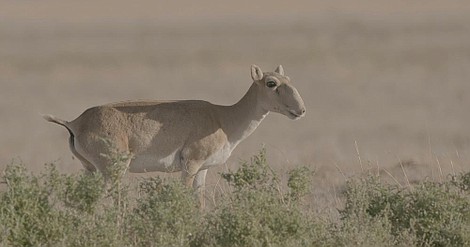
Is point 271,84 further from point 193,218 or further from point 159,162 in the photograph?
point 193,218

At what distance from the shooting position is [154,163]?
11758mm

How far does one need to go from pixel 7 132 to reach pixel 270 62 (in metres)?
16.5

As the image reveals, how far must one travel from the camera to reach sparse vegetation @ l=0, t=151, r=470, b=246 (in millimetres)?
9023

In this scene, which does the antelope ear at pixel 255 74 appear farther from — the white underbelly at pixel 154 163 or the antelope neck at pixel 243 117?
the white underbelly at pixel 154 163

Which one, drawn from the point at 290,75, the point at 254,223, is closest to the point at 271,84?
the point at 254,223

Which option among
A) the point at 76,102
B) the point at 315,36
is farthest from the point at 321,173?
the point at 315,36

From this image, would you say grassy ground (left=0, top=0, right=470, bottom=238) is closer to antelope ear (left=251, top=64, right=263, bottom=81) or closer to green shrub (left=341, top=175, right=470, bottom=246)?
green shrub (left=341, top=175, right=470, bottom=246)

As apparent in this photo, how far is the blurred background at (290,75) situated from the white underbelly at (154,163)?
1.65m

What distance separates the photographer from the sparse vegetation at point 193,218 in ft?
29.6

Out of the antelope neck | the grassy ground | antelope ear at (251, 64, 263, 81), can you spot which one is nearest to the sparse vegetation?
the grassy ground

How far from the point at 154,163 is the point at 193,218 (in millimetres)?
2650

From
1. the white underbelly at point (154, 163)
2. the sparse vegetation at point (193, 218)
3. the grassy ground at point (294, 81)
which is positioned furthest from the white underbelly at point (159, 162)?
the sparse vegetation at point (193, 218)

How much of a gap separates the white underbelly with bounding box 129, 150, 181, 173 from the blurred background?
5.40 ft

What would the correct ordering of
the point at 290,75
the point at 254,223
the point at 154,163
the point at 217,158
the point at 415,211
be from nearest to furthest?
the point at 254,223
the point at 415,211
the point at 154,163
the point at 217,158
the point at 290,75
